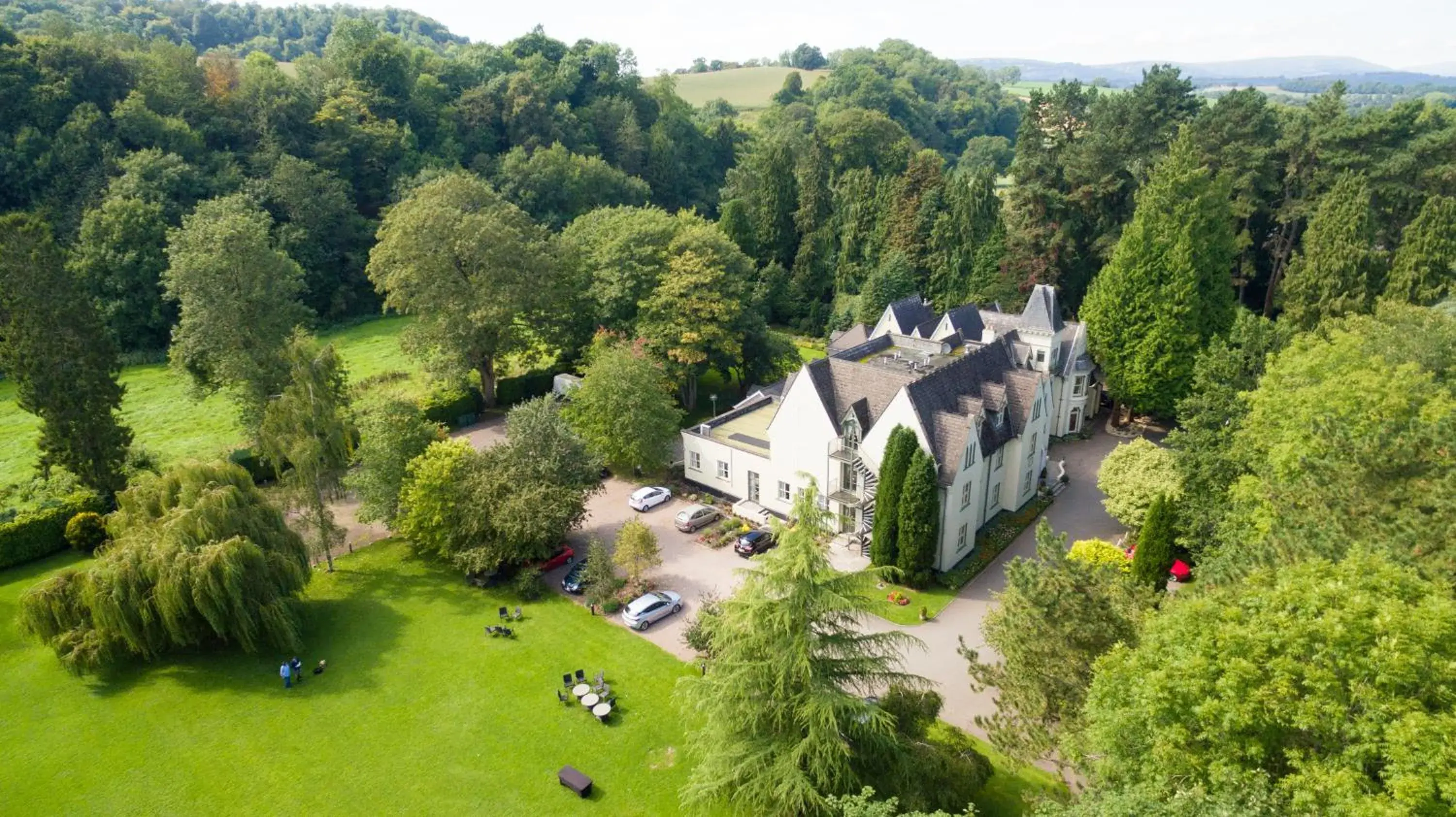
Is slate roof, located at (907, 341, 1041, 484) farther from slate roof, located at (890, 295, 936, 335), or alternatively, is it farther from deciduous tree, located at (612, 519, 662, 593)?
deciduous tree, located at (612, 519, 662, 593)

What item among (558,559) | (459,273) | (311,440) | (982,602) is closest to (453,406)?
(459,273)

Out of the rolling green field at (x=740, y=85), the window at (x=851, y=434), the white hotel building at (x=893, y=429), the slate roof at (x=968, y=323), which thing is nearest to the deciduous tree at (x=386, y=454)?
the white hotel building at (x=893, y=429)

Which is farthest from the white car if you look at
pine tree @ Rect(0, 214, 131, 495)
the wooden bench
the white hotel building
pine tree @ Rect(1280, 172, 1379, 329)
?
pine tree @ Rect(1280, 172, 1379, 329)

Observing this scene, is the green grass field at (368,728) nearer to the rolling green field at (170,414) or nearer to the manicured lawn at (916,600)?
the manicured lawn at (916,600)

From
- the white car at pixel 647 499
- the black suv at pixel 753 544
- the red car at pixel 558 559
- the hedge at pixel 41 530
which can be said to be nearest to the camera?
the hedge at pixel 41 530

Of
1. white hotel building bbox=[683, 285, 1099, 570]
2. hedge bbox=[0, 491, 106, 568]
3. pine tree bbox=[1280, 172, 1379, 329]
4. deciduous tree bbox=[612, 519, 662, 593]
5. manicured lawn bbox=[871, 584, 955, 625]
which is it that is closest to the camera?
manicured lawn bbox=[871, 584, 955, 625]

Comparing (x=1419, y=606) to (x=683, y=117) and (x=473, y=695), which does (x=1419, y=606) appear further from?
(x=683, y=117)
